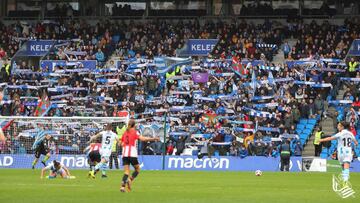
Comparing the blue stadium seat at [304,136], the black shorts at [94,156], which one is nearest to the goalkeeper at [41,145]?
the black shorts at [94,156]

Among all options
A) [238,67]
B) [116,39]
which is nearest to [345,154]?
[238,67]

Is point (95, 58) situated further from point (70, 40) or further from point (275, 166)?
point (275, 166)

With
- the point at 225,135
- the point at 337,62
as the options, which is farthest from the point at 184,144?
the point at 337,62

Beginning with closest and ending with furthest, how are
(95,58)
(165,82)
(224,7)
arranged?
(165,82)
(95,58)
(224,7)

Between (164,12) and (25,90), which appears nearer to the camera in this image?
(25,90)

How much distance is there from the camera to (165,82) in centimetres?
5275

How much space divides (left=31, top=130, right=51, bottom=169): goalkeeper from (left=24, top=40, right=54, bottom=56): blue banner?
54.5 feet

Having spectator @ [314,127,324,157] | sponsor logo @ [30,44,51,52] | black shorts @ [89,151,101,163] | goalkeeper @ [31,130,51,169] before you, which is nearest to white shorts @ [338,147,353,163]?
black shorts @ [89,151,101,163]

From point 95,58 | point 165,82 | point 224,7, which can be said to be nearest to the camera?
point 165,82

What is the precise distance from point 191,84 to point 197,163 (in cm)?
738

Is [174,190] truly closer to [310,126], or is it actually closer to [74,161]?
[74,161]

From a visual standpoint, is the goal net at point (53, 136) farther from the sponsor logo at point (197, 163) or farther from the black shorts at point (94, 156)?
the black shorts at point (94, 156)

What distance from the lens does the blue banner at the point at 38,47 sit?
59.3 meters

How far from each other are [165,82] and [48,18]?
1376 centimetres
